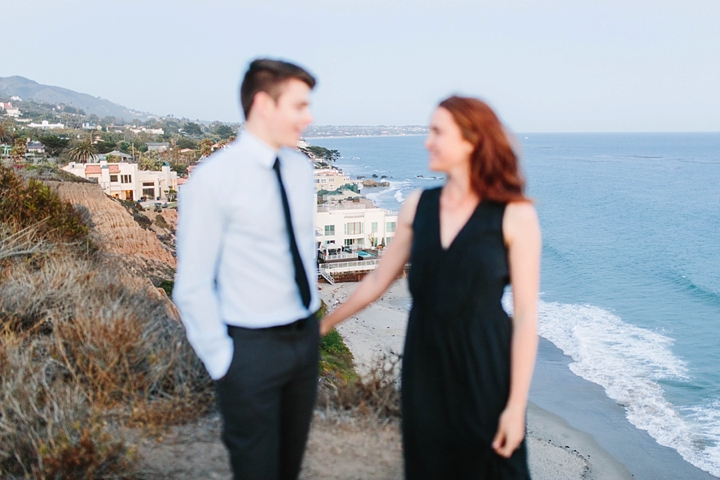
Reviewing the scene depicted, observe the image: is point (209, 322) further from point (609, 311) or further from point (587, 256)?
point (587, 256)

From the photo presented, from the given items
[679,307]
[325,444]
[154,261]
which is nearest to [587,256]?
[679,307]

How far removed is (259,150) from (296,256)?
341 mm

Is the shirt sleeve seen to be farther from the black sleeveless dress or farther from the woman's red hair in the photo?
the woman's red hair

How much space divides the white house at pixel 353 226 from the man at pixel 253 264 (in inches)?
1218

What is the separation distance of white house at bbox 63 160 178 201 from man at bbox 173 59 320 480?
33015mm

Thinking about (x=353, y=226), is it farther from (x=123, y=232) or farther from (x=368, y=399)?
(x=368, y=399)

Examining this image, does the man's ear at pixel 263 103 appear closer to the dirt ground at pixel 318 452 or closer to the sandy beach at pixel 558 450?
the dirt ground at pixel 318 452

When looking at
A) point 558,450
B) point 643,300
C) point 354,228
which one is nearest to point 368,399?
point 558,450

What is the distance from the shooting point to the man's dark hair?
1.86 meters

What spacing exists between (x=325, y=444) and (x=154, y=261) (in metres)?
Answer: 11.8

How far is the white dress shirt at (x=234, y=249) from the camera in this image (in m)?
1.77

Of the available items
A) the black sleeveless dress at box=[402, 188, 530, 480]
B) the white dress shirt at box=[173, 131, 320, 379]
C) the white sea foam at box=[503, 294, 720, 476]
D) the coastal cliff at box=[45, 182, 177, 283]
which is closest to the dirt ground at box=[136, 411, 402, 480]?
the black sleeveless dress at box=[402, 188, 530, 480]

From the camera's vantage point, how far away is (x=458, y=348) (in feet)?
5.96

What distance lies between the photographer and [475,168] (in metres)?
1.83
